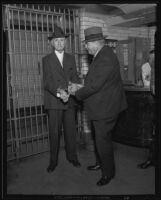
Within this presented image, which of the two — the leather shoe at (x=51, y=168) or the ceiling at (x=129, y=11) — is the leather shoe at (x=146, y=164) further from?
the ceiling at (x=129, y=11)

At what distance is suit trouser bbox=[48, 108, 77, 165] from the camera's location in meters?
2.91

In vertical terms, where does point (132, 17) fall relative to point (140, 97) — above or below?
above

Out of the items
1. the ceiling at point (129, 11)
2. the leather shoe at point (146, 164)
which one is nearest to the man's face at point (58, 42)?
the ceiling at point (129, 11)

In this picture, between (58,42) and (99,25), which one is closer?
(58,42)

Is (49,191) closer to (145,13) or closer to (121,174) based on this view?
(121,174)

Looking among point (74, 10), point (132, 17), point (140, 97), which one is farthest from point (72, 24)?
point (140, 97)

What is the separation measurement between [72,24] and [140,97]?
174 centimetres

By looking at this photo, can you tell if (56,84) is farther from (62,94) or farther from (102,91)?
(102,91)

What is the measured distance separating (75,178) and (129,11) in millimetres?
2728

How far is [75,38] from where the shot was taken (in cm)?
375

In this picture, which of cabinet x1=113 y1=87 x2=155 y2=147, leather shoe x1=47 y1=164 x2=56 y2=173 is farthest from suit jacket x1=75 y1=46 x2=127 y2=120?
leather shoe x1=47 y1=164 x2=56 y2=173

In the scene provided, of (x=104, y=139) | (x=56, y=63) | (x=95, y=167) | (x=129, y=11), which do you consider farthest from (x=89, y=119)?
(x=129, y=11)

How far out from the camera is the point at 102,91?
2404 mm

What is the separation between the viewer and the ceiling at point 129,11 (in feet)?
11.8
